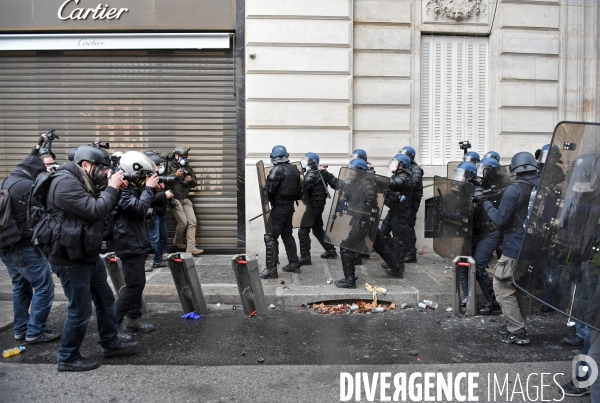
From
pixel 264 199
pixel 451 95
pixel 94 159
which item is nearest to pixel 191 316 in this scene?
pixel 94 159

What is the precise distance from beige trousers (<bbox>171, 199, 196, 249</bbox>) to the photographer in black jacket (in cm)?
469

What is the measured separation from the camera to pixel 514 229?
5199 mm

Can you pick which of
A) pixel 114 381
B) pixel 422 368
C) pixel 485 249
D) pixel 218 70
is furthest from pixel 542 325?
pixel 218 70

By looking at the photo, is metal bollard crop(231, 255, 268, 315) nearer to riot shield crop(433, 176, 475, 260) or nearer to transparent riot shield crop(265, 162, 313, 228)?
transparent riot shield crop(265, 162, 313, 228)

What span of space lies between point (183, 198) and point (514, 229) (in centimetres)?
591

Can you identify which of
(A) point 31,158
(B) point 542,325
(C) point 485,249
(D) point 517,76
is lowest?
(B) point 542,325

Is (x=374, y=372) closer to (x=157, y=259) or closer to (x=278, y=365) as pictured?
(x=278, y=365)

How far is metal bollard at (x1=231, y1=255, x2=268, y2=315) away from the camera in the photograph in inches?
241

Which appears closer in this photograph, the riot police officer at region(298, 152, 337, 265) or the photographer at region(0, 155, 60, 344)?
the photographer at region(0, 155, 60, 344)

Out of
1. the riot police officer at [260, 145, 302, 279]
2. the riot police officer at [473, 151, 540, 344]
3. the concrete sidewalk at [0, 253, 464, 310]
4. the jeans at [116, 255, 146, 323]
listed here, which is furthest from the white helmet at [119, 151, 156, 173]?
the riot police officer at [473, 151, 540, 344]

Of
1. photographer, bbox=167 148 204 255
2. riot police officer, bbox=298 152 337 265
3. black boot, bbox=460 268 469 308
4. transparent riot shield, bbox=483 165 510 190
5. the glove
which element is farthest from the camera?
photographer, bbox=167 148 204 255

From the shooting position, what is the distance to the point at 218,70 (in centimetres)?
998

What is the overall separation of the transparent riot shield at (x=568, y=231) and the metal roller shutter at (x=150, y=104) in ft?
24.4

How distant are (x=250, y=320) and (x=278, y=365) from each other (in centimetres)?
150
